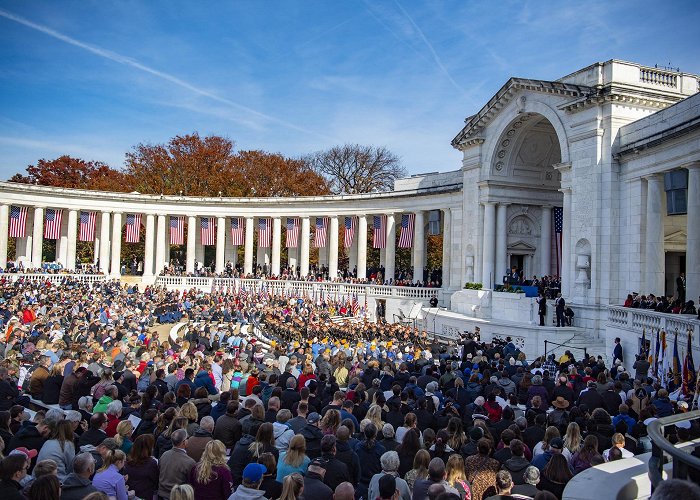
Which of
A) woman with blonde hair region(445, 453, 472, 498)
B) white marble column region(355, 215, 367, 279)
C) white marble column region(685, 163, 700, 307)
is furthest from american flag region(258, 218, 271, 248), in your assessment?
woman with blonde hair region(445, 453, 472, 498)

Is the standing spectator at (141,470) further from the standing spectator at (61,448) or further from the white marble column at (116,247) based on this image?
the white marble column at (116,247)

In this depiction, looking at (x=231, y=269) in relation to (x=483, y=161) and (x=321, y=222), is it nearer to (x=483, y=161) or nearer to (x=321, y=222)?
(x=321, y=222)

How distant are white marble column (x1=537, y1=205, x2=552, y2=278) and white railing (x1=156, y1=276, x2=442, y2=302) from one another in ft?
28.8

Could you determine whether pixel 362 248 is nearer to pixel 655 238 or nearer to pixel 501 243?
pixel 501 243

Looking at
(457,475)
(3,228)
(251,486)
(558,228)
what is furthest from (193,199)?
(457,475)

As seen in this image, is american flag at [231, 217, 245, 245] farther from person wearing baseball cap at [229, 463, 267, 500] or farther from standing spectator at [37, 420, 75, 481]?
person wearing baseball cap at [229, 463, 267, 500]

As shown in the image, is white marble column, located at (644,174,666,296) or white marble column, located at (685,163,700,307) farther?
white marble column, located at (644,174,666,296)

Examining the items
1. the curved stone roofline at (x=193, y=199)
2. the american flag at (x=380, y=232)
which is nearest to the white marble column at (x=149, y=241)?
the curved stone roofline at (x=193, y=199)

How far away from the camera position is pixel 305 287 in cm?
5703

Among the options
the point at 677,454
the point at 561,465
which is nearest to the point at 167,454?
the point at 561,465

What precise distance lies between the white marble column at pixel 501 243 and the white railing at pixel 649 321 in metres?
14.6

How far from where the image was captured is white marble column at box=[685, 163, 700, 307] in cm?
2720

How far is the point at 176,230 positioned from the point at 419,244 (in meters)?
26.2

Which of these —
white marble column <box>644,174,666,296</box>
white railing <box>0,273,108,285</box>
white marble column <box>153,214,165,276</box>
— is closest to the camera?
white marble column <box>644,174,666,296</box>
